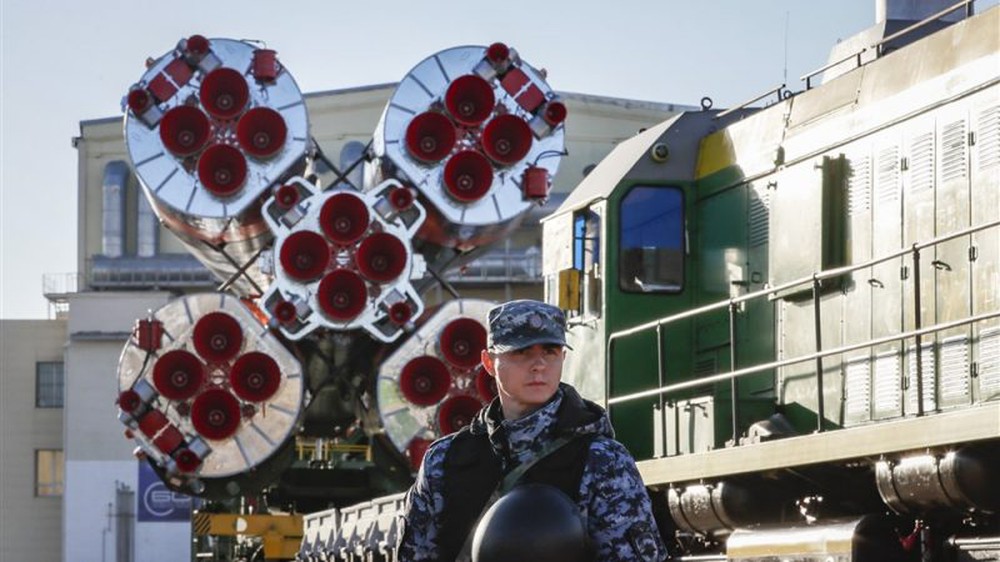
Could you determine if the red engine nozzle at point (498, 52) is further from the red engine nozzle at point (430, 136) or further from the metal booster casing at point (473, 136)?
the red engine nozzle at point (430, 136)

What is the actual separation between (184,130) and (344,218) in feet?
6.83

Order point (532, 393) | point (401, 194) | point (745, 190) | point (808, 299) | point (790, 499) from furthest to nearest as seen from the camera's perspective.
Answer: point (401, 194)
point (745, 190)
point (808, 299)
point (790, 499)
point (532, 393)

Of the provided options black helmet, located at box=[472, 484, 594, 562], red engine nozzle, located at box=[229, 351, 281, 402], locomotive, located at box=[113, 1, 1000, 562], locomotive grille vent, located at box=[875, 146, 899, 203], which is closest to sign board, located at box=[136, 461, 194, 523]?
Answer: locomotive, located at box=[113, 1, 1000, 562]

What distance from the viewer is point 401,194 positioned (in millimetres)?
21594

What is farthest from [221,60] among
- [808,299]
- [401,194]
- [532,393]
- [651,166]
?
[532,393]

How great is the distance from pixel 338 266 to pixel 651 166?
8390mm

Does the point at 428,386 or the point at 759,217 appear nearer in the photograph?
the point at 759,217

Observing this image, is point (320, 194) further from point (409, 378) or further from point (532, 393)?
point (532, 393)

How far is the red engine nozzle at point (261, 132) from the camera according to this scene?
21750 millimetres

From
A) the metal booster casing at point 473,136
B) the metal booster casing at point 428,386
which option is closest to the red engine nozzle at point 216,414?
the metal booster casing at point 428,386

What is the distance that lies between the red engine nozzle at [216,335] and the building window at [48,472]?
1115 inches

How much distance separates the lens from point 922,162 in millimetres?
11023

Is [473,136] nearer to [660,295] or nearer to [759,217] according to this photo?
[660,295]

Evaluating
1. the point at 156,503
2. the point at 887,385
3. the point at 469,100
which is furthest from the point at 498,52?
the point at 156,503
